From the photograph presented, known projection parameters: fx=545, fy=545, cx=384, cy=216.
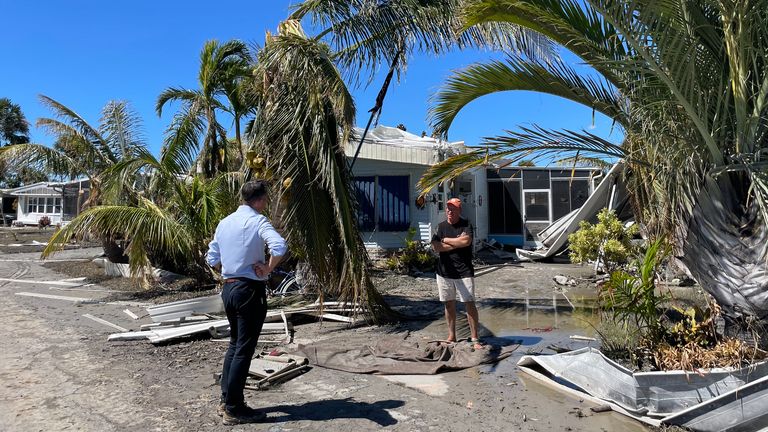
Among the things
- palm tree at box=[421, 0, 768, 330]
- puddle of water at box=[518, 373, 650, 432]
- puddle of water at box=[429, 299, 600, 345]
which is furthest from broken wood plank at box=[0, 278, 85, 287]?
puddle of water at box=[518, 373, 650, 432]

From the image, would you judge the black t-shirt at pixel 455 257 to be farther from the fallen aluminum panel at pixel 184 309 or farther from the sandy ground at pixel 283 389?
the fallen aluminum panel at pixel 184 309

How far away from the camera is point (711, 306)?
464 cm

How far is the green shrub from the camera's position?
1000cm

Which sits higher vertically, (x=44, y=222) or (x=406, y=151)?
(x=406, y=151)

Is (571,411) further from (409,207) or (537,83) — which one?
(409,207)

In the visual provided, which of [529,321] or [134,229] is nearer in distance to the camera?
[529,321]

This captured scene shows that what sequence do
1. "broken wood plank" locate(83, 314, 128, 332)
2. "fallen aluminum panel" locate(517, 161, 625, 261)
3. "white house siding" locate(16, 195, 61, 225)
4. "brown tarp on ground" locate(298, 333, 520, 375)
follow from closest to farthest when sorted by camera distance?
"brown tarp on ground" locate(298, 333, 520, 375) < "broken wood plank" locate(83, 314, 128, 332) < "fallen aluminum panel" locate(517, 161, 625, 261) < "white house siding" locate(16, 195, 61, 225)

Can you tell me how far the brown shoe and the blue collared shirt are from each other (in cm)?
95

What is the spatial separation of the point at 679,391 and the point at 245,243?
11.0 feet

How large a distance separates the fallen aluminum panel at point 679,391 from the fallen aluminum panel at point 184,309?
4965mm

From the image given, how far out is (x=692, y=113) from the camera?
4.11 metres

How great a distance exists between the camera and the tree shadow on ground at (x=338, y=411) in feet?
13.3

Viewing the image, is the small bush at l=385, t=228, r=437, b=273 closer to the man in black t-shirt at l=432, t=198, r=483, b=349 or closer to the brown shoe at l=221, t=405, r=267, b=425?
the man in black t-shirt at l=432, t=198, r=483, b=349

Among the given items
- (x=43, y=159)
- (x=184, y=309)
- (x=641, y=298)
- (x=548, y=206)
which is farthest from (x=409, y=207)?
(x=641, y=298)
